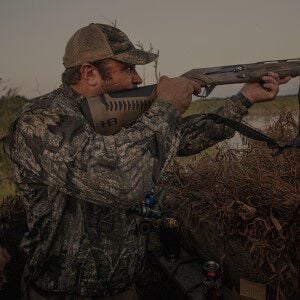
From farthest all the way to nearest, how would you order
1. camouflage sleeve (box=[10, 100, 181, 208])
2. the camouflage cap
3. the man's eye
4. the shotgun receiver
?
the man's eye < the camouflage cap < the shotgun receiver < camouflage sleeve (box=[10, 100, 181, 208])

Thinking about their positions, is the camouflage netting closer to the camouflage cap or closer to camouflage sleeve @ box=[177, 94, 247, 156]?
camouflage sleeve @ box=[177, 94, 247, 156]

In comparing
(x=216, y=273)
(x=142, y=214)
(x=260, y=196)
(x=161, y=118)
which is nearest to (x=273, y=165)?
(x=260, y=196)

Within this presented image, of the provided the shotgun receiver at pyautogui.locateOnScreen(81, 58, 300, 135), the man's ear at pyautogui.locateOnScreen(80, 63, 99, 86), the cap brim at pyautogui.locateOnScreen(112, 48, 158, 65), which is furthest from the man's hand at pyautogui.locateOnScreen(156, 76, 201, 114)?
the man's ear at pyautogui.locateOnScreen(80, 63, 99, 86)

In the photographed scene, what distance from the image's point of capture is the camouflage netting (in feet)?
7.93

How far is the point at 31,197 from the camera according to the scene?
224 cm

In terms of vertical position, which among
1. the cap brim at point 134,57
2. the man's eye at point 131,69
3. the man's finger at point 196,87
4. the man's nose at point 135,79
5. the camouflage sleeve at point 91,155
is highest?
the cap brim at point 134,57

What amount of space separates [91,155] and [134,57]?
33.6 inches

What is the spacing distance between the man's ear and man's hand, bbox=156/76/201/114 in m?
0.42

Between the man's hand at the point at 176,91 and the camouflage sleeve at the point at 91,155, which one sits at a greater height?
the man's hand at the point at 176,91

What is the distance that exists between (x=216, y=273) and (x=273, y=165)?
103 centimetres

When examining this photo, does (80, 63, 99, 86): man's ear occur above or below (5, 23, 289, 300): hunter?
above

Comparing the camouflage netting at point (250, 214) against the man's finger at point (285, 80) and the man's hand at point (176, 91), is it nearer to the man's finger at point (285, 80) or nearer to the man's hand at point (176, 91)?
the man's finger at point (285, 80)

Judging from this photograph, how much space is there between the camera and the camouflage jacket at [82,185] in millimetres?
1930

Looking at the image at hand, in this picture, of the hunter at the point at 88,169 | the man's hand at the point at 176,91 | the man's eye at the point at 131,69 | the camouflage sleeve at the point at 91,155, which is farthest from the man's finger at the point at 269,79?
the camouflage sleeve at the point at 91,155
